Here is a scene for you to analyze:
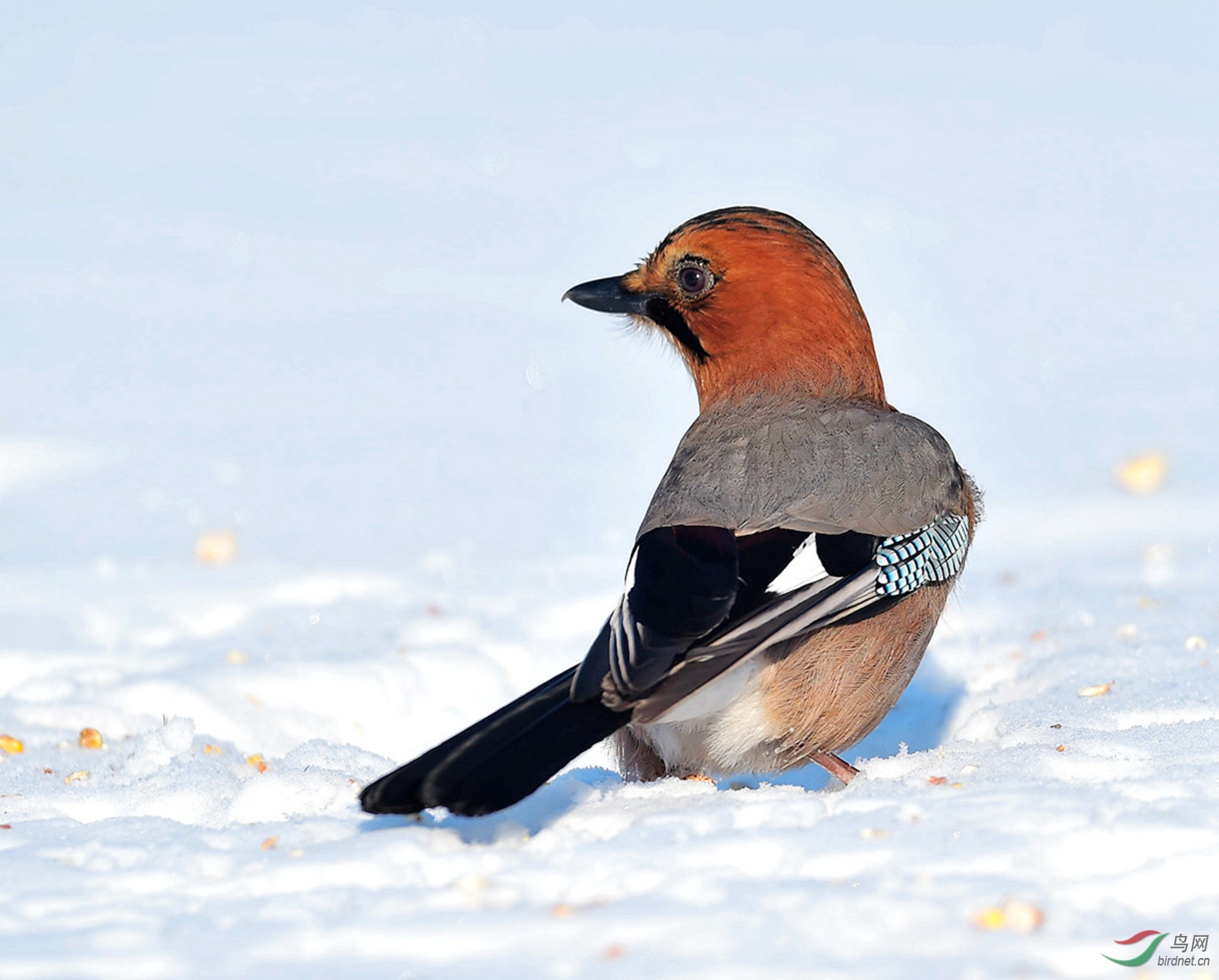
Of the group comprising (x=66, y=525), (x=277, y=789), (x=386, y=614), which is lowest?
(x=277, y=789)

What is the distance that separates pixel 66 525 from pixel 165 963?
250 inches

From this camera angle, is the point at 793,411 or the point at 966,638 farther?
the point at 966,638

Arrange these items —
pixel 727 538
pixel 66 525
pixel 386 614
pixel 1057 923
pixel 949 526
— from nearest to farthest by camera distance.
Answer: pixel 1057 923, pixel 727 538, pixel 949 526, pixel 386 614, pixel 66 525

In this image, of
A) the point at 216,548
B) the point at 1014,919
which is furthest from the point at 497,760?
the point at 216,548

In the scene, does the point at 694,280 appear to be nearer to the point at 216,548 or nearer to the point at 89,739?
the point at 89,739

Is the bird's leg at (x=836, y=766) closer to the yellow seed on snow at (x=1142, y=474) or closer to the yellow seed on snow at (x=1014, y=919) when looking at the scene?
the yellow seed on snow at (x=1014, y=919)

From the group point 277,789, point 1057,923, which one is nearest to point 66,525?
point 277,789

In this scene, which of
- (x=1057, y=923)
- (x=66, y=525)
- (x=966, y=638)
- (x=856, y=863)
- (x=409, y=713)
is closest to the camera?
(x=1057, y=923)

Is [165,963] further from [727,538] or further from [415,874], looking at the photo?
[727,538]

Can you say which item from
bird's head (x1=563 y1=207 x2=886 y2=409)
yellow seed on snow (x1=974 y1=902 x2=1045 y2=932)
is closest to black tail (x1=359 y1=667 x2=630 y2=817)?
yellow seed on snow (x1=974 y1=902 x2=1045 y2=932)

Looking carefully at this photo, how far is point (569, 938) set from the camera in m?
2.56

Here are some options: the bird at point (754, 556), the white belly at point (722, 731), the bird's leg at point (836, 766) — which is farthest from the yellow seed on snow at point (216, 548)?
the bird's leg at point (836, 766)

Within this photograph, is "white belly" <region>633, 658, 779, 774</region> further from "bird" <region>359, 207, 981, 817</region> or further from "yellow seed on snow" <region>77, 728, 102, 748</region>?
"yellow seed on snow" <region>77, 728, 102, 748</region>

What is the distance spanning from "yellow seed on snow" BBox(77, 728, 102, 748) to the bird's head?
7.58ft
